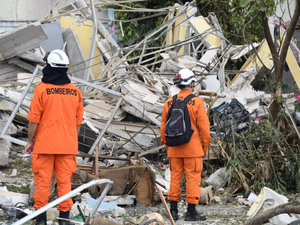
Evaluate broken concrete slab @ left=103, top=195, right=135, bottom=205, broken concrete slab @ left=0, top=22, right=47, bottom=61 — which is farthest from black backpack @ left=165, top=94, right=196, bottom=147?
broken concrete slab @ left=0, top=22, right=47, bottom=61

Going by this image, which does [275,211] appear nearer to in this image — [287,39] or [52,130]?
[52,130]

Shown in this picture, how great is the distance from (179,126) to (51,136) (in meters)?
1.40

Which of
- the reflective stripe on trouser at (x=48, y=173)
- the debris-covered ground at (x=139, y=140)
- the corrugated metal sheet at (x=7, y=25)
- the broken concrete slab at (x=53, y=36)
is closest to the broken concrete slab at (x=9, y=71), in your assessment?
the debris-covered ground at (x=139, y=140)

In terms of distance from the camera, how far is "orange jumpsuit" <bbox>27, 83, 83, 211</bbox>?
3641mm

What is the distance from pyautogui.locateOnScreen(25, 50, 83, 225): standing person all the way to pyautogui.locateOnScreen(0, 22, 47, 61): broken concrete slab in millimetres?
5218

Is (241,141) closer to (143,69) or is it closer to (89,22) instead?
(143,69)

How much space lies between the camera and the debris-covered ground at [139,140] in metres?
4.49

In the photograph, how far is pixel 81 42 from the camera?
1104 cm

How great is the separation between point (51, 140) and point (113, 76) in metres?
5.49

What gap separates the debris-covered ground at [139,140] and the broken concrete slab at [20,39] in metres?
0.02

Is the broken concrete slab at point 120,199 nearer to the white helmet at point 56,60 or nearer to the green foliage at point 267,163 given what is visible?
the green foliage at point 267,163

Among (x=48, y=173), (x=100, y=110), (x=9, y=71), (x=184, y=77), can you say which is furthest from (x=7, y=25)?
(x=48, y=173)

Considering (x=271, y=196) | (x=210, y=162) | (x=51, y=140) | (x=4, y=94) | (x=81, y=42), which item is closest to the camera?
(x=51, y=140)

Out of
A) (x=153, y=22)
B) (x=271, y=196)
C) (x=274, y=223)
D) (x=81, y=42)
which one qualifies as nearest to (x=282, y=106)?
(x=271, y=196)
